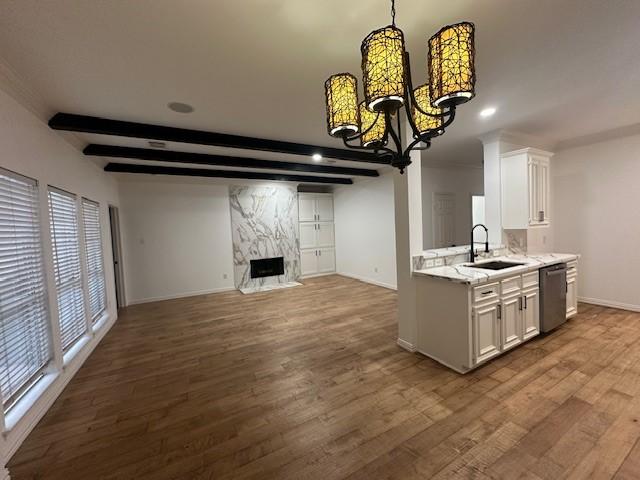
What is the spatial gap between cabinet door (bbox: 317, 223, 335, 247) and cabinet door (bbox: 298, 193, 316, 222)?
14.9 inches

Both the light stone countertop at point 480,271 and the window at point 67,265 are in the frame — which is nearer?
the light stone countertop at point 480,271

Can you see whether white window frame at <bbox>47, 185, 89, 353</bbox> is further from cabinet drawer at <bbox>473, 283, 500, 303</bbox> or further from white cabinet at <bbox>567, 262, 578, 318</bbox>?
white cabinet at <bbox>567, 262, 578, 318</bbox>

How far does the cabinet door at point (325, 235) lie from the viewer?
25.2 ft

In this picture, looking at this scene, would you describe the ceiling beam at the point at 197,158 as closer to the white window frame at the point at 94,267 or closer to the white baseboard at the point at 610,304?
the white window frame at the point at 94,267

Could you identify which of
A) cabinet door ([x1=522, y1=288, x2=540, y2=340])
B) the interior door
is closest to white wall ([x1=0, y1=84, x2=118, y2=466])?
cabinet door ([x1=522, y1=288, x2=540, y2=340])

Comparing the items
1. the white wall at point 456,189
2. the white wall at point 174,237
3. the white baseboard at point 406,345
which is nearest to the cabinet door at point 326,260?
the white wall at point 174,237

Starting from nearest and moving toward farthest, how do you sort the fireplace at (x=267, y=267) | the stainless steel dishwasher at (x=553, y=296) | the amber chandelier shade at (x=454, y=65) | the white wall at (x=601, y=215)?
the amber chandelier shade at (x=454, y=65)
the stainless steel dishwasher at (x=553, y=296)
the white wall at (x=601, y=215)
the fireplace at (x=267, y=267)

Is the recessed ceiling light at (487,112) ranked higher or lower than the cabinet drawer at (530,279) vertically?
higher

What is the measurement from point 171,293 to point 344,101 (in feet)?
19.4

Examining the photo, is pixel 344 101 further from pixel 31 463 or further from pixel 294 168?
pixel 294 168

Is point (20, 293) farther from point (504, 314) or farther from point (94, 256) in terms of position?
point (504, 314)

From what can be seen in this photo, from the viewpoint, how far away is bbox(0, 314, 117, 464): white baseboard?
6.02 ft

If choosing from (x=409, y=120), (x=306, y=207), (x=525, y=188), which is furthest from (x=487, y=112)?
(x=306, y=207)

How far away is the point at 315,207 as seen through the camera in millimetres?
7633
